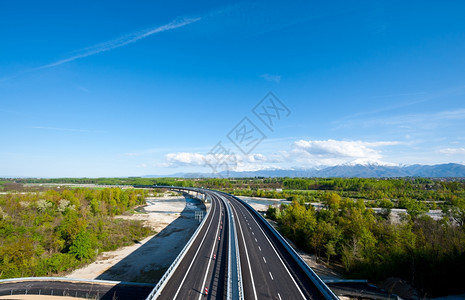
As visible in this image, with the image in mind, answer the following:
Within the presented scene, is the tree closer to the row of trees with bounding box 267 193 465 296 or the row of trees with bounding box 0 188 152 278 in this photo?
the row of trees with bounding box 0 188 152 278

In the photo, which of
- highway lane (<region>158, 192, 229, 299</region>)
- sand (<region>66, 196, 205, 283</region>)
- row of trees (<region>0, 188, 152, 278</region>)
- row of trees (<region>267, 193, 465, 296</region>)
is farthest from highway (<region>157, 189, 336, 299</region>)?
row of trees (<region>0, 188, 152, 278</region>)

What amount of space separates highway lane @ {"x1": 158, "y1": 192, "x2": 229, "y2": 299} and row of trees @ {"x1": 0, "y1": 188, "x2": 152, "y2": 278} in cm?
2712

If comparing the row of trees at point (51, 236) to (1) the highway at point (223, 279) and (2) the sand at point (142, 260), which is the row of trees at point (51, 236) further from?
(1) the highway at point (223, 279)

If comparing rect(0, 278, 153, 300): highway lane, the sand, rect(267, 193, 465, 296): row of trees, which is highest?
rect(267, 193, 465, 296): row of trees

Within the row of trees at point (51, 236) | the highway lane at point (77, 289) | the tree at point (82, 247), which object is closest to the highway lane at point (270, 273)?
the highway lane at point (77, 289)

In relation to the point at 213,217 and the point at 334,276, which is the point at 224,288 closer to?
the point at 334,276

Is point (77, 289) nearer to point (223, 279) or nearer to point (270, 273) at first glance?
point (223, 279)

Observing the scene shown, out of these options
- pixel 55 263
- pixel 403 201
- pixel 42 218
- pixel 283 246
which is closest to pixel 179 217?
pixel 42 218

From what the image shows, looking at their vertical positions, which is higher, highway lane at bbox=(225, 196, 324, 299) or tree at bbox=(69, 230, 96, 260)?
highway lane at bbox=(225, 196, 324, 299)

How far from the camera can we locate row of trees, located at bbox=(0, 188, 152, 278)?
37.2 m

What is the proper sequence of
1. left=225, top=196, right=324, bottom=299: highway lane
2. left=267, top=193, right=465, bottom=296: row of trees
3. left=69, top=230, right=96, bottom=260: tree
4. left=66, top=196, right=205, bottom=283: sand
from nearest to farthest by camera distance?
left=225, top=196, right=324, bottom=299: highway lane < left=267, top=193, right=465, bottom=296: row of trees < left=66, top=196, right=205, bottom=283: sand < left=69, top=230, right=96, bottom=260: tree

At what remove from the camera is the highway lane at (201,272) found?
22.7 meters

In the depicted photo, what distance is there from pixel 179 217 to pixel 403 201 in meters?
112

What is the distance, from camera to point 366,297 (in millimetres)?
27844
